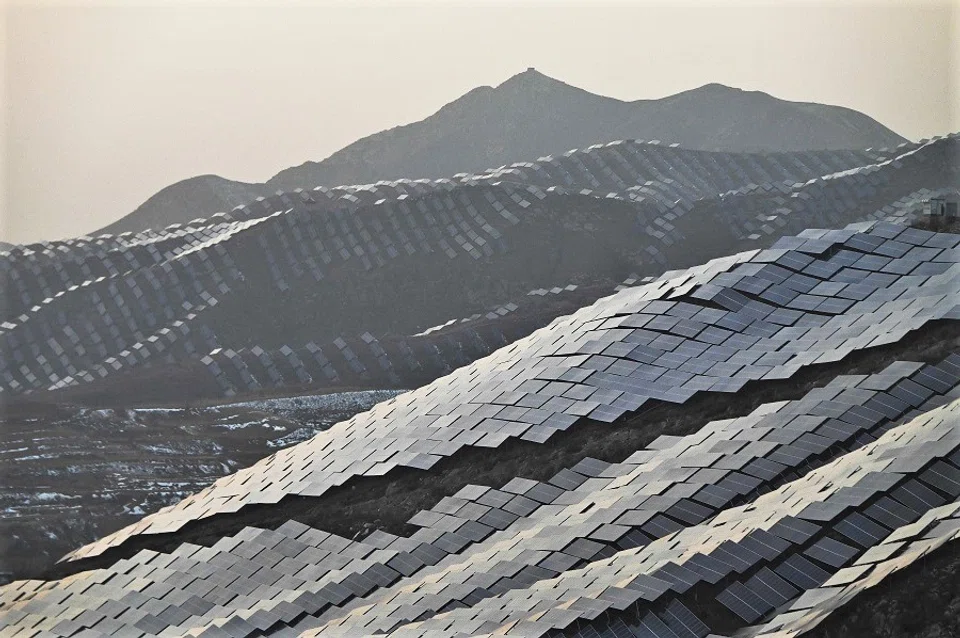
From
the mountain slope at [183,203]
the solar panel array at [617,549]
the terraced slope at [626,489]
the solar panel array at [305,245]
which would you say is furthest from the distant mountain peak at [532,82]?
the solar panel array at [617,549]

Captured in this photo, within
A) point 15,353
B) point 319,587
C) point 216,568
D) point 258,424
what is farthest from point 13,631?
point 15,353

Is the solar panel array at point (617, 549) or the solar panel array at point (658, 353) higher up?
the solar panel array at point (658, 353)

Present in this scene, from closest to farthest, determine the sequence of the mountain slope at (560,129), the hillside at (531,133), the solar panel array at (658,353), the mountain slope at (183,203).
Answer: the solar panel array at (658,353), the mountain slope at (183,203), the hillside at (531,133), the mountain slope at (560,129)

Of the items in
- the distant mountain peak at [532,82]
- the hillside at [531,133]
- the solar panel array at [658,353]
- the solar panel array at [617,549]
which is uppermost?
the distant mountain peak at [532,82]

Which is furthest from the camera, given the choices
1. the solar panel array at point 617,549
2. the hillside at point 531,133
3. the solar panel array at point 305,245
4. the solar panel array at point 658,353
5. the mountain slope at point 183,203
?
the hillside at point 531,133

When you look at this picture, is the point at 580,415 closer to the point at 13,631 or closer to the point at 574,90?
the point at 13,631

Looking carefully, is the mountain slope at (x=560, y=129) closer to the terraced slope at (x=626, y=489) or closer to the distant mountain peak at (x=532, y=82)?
the distant mountain peak at (x=532, y=82)

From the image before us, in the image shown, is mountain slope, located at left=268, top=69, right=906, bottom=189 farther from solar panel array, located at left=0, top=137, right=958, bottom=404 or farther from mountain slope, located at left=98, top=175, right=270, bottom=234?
solar panel array, located at left=0, top=137, right=958, bottom=404
